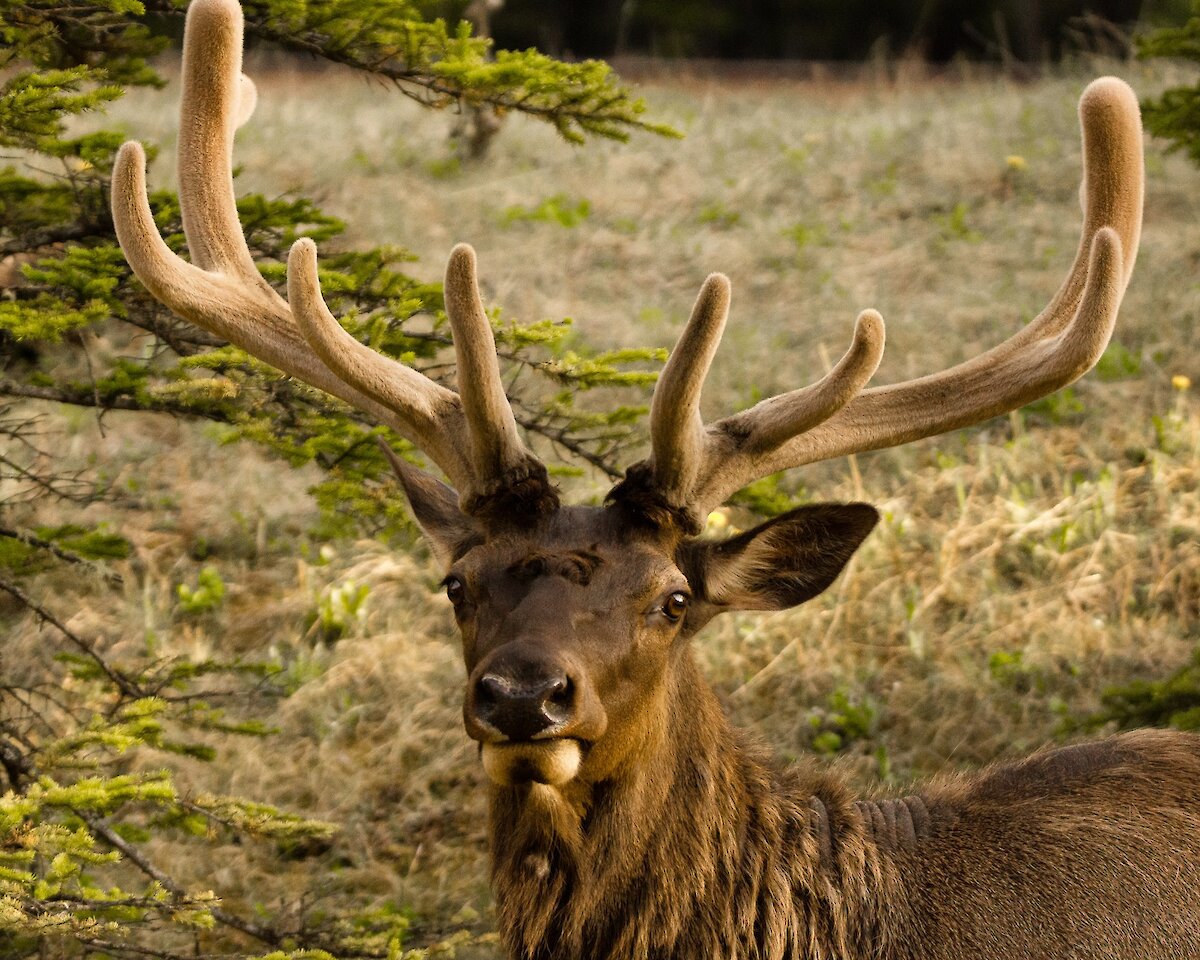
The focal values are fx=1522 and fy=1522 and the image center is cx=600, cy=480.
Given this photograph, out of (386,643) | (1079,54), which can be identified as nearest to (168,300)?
(386,643)

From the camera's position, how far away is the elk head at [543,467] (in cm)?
373

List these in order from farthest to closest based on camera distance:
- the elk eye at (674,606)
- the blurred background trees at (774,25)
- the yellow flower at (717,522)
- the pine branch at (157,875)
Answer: the blurred background trees at (774,25)
the yellow flower at (717,522)
the pine branch at (157,875)
the elk eye at (674,606)

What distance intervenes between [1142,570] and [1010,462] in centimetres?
110

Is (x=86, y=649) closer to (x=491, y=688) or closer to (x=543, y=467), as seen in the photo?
(x=543, y=467)

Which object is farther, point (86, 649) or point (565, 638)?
point (86, 649)

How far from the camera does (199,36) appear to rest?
4480 mm

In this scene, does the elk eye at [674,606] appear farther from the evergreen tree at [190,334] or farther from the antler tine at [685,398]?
the evergreen tree at [190,334]

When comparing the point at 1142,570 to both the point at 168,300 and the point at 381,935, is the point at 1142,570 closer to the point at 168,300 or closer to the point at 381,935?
the point at 381,935

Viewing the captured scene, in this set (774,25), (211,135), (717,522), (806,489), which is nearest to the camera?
(211,135)

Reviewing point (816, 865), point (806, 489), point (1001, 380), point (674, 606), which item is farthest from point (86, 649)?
point (806, 489)

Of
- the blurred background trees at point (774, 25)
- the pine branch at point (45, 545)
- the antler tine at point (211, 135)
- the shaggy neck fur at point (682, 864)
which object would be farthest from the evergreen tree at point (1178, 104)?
the blurred background trees at point (774, 25)

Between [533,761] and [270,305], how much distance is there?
180 centimetres

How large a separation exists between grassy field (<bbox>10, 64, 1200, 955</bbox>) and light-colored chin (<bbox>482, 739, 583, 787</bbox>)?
6.74ft

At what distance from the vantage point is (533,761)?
3.54 meters
